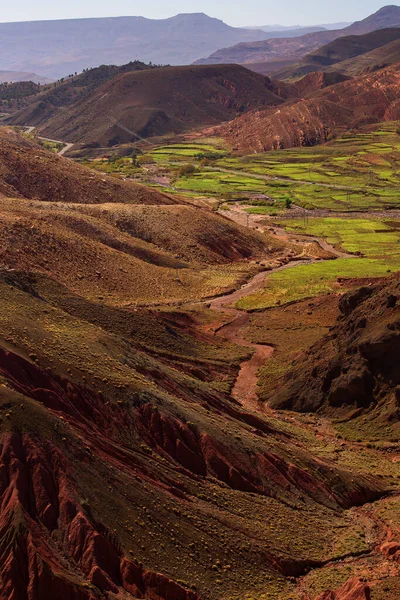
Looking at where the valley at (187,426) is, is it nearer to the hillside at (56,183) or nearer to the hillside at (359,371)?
the hillside at (359,371)

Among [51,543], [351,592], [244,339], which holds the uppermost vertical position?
[51,543]

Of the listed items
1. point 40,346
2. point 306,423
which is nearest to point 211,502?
point 40,346

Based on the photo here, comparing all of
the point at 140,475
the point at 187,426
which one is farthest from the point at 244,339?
the point at 140,475

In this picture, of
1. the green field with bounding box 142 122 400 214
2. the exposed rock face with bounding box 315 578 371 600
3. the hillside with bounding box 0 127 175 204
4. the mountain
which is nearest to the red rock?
the mountain

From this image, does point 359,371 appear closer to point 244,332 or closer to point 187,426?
point 187,426

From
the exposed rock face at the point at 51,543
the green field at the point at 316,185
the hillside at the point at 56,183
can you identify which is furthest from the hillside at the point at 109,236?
the exposed rock face at the point at 51,543

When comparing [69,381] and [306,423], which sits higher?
[69,381]

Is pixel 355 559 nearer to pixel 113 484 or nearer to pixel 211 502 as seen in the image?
pixel 211 502
